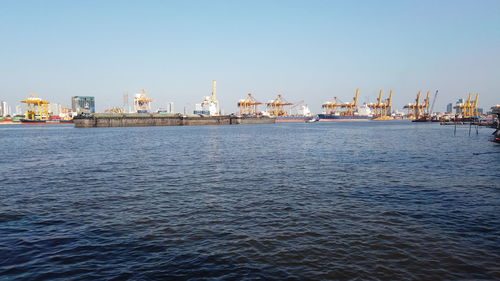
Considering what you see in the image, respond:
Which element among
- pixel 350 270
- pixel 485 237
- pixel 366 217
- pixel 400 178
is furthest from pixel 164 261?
pixel 400 178

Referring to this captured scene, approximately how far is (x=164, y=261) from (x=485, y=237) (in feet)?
42.7

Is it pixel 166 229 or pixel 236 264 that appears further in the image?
pixel 166 229

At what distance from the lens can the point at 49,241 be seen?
12750mm

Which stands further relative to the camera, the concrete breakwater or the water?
the concrete breakwater

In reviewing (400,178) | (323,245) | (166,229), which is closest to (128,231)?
(166,229)

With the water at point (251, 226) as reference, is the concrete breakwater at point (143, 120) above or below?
above

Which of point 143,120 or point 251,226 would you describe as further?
point 143,120

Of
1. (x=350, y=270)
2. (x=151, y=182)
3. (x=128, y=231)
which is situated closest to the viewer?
(x=350, y=270)

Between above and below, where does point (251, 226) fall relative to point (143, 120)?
below

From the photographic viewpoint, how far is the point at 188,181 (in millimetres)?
24641

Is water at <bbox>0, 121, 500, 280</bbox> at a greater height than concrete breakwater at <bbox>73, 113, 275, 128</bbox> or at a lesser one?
lesser

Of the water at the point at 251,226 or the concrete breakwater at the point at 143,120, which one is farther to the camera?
the concrete breakwater at the point at 143,120

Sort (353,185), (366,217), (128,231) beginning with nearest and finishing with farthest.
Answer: (128,231), (366,217), (353,185)

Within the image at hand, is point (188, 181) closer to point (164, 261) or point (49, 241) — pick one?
point (49, 241)
